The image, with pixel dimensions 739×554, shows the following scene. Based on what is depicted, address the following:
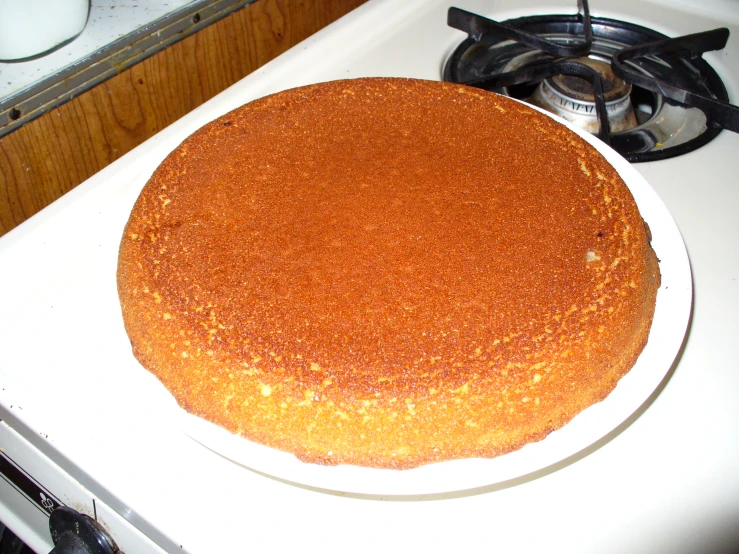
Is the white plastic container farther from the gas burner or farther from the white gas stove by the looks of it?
the gas burner

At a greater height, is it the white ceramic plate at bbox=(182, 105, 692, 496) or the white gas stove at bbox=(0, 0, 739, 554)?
the white ceramic plate at bbox=(182, 105, 692, 496)

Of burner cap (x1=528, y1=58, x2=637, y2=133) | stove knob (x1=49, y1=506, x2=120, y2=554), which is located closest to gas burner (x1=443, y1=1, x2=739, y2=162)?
burner cap (x1=528, y1=58, x2=637, y2=133)

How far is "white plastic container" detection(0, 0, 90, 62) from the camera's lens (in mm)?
1111

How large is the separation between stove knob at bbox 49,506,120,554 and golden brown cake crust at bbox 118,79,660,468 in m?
0.20

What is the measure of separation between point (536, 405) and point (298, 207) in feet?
1.26

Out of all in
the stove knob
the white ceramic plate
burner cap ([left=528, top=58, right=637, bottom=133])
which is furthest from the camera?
burner cap ([left=528, top=58, right=637, bottom=133])

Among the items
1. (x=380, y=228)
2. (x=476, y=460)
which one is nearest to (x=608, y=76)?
(x=380, y=228)

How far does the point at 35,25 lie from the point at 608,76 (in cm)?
111

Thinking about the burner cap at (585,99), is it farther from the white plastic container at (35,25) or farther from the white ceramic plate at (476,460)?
the white plastic container at (35,25)

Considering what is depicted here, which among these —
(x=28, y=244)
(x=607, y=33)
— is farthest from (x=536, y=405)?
(x=607, y=33)

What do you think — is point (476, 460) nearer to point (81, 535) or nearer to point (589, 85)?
point (81, 535)

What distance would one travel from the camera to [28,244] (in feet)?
3.06

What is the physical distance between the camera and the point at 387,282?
2.40 ft

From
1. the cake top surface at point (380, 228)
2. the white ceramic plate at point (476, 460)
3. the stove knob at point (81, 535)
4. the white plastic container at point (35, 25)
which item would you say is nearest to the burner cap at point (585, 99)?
the cake top surface at point (380, 228)
